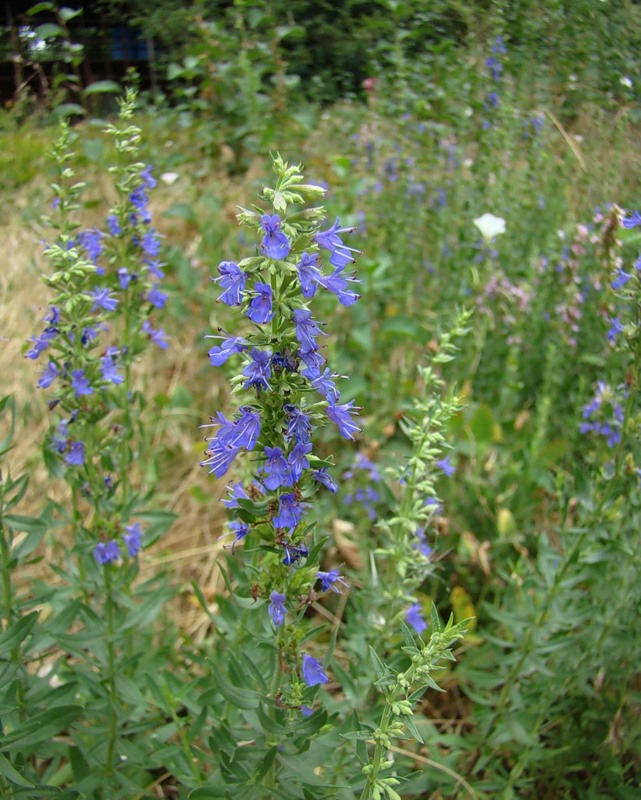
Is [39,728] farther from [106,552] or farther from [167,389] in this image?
[167,389]

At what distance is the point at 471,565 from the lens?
3795 mm

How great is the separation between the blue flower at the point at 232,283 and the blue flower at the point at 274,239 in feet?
0.31

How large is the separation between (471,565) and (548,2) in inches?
126

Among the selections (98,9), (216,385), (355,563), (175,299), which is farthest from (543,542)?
(98,9)

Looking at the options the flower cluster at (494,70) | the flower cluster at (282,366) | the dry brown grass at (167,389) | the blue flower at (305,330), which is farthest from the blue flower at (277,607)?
the flower cluster at (494,70)

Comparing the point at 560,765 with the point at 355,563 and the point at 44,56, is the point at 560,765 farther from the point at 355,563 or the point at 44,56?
the point at 44,56

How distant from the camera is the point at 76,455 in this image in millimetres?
2516

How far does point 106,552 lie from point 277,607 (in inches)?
40.3

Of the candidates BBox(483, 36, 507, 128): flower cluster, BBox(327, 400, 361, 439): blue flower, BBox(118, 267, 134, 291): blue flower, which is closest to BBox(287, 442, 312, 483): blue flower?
BBox(327, 400, 361, 439): blue flower

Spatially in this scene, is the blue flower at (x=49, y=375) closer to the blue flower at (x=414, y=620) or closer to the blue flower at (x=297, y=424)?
the blue flower at (x=297, y=424)

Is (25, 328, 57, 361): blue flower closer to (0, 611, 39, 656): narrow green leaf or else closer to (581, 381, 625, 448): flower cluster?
(0, 611, 39, 656): narrow green leaf

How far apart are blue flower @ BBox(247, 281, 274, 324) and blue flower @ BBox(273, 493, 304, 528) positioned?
446 millimetres

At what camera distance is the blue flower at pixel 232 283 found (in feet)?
5.14

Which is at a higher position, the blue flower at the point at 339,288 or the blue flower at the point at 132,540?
the blue flower at the point at 339,288
